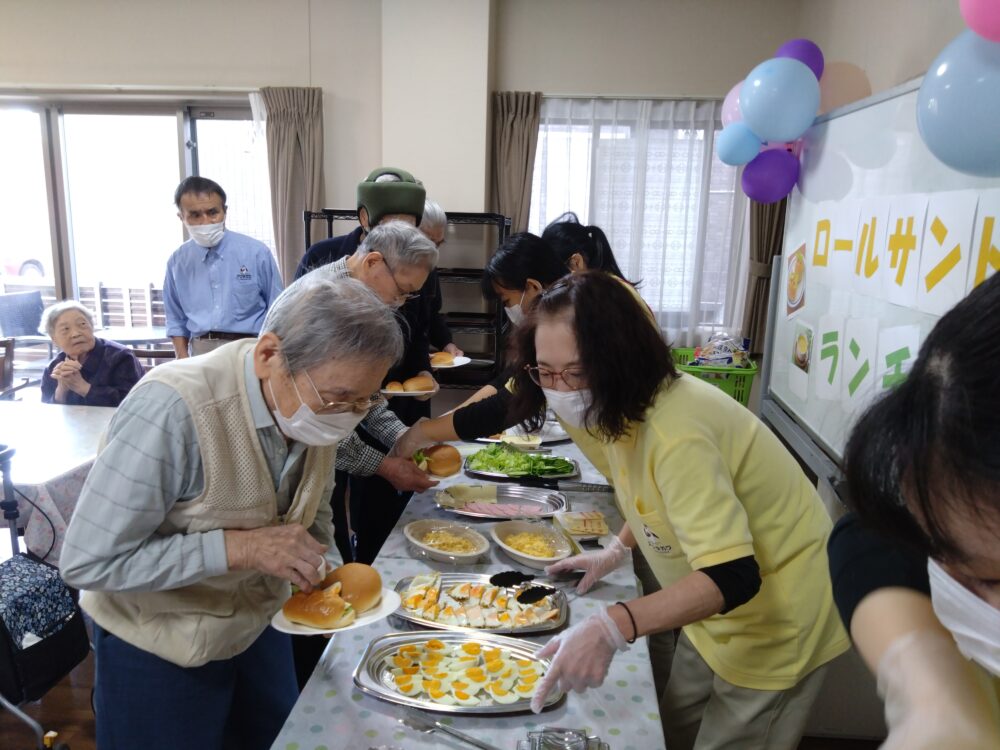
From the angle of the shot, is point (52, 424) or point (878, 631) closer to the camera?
point (878, 631)

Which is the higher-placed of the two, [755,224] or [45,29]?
[45,29]

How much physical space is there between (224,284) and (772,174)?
113 inches

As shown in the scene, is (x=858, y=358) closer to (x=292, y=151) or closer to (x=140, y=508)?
(x=140, y=508)

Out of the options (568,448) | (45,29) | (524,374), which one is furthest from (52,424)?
(45,29)

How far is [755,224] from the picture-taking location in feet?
14.1

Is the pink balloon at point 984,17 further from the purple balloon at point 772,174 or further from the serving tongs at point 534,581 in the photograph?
the purple balloon at point 772,174

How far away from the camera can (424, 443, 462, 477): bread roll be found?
2041 millimetres

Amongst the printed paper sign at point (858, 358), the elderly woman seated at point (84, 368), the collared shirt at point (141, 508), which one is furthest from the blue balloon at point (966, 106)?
the elderly woman seated at point (84, 368)

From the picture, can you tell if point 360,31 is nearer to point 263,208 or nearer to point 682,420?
point 263,208

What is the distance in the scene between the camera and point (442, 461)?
2.04 metres

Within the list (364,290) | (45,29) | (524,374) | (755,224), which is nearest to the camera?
(364,290)

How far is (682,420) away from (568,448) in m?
1.47

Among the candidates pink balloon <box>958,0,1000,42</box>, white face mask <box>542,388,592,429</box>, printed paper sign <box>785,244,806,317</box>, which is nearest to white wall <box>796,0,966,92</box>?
printed paper sign <box>785,244,806,317</box>

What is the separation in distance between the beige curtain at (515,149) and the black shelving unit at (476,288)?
0.62ft
